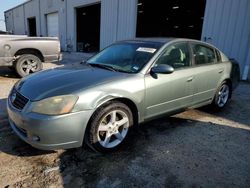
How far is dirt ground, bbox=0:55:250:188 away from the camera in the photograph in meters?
2.50

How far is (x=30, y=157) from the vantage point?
286 cm

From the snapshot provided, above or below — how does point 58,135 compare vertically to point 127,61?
below

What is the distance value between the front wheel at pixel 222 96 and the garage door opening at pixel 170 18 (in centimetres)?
1147

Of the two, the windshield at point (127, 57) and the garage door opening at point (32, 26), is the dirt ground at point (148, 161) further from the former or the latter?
the garage door opening at point (32, 26)

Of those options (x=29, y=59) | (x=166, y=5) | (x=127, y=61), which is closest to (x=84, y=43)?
(x=166, y=5)

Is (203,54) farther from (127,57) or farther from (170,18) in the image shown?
(170,18)

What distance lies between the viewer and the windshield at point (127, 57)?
3.37 metres

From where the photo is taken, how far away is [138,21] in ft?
56.6

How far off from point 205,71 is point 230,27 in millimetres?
4905

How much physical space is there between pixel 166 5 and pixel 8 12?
28.7 metres

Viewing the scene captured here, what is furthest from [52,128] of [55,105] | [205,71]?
[205,71]

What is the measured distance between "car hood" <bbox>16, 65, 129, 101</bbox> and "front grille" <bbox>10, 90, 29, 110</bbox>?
1.9 inches

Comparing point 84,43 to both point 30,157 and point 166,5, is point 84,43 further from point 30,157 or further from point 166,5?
point 30,157

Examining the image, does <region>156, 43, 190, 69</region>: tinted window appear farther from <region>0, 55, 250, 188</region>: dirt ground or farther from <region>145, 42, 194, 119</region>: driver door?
<region>0, 55, 250, 188</region>: dirt ground
